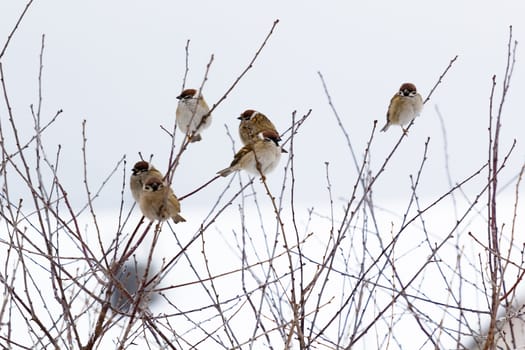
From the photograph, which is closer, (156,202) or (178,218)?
(156,202)

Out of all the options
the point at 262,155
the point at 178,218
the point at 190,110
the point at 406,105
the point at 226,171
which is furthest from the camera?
the point at 406,105

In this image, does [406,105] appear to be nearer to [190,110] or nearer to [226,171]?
[190,110]

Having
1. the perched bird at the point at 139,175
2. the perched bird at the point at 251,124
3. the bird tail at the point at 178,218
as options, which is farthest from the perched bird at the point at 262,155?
the bird tail at the point at 178,218

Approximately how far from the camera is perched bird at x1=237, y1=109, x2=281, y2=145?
647 centimetres

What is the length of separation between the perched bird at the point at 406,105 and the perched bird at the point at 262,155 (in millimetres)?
1923

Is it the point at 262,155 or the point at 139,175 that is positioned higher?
the point at 262,155

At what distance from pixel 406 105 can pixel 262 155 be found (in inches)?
84.6

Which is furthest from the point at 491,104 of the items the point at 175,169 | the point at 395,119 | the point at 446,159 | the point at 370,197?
the point at 395,119

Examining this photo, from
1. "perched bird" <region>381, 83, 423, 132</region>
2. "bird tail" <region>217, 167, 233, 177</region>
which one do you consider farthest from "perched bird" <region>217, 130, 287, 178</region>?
"perched bird" <region>381, 83, 423, 132</region>

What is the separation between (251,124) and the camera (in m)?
6.55

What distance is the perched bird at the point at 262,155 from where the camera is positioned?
5516 millimetres

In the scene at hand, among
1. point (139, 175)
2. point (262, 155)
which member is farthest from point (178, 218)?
point (262, 155)

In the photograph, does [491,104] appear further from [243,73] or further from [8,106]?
[8,106]

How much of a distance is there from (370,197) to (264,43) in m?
0.73
